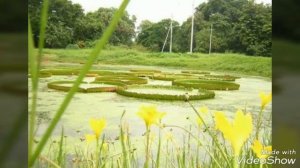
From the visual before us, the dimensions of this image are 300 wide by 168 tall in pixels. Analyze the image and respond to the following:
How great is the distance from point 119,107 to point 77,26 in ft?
0.88

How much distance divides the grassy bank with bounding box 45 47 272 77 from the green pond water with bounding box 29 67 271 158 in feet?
0.11

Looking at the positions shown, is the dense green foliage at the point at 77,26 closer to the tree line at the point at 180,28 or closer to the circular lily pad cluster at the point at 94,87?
the tree line at the point at 180,28

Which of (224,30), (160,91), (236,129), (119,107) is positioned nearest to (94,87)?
(119,107)

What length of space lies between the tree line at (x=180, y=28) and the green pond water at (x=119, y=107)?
10 cm

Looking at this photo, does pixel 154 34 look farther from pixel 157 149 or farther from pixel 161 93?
pixel 157 149

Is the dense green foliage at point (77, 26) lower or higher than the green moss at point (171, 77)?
higher

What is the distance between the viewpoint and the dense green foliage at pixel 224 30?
977 mm

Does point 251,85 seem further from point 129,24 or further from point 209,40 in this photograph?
point 129,24

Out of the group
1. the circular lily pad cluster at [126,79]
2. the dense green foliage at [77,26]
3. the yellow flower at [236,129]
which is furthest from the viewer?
the circular lily pad cluster at [126,79]

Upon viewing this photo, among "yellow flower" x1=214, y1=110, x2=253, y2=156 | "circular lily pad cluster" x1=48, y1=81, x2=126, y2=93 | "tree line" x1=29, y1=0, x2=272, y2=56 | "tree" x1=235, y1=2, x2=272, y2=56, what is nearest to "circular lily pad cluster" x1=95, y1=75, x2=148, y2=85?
"circular lily pad cluster" x1=48, y1=81, x2=126, y2=93

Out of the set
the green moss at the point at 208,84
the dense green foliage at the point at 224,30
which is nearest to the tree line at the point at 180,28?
the dense green foliage at the point at 224,30

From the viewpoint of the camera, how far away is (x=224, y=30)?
1.03m

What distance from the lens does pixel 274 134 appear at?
1024mm

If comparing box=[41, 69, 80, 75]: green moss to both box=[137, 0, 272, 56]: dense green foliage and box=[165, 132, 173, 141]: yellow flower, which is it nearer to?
box=[137, 0, 272, 56]: dense green foliage
